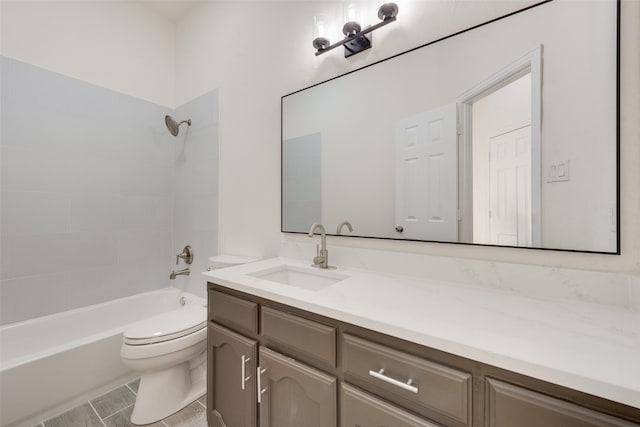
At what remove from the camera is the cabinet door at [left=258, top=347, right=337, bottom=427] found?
33.1 inches

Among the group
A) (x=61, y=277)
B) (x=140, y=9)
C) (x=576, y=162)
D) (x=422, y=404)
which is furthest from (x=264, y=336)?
(x=140, y=9)

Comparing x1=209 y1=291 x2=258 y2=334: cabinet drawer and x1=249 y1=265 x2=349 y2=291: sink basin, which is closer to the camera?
x1=209 y1=291 x2=258 y2=334: cabinet drawer

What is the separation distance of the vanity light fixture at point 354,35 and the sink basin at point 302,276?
116 cm

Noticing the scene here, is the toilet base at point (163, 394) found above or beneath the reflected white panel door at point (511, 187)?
beneath

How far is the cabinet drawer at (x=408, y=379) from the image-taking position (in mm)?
620

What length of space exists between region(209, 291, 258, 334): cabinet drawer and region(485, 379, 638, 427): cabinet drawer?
0.79m

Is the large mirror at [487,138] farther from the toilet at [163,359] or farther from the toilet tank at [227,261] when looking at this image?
the toilet at [163,359]

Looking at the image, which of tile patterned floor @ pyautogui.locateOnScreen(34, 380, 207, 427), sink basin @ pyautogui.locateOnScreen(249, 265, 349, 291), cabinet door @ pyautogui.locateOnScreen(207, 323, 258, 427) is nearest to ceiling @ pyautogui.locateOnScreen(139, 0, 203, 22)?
sink basin @ pyautogui.locateOnScreen(249, 265, 349, 291)

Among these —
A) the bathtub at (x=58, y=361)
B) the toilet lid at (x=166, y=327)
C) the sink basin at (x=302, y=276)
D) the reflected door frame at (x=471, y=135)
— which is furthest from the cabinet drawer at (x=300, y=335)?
the bathtub at (x=58, y=361)

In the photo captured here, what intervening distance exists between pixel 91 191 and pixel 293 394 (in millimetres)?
2144

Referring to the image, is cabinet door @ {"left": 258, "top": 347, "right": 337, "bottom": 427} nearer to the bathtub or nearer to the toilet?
the toilet

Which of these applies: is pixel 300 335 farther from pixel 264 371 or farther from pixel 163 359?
pixel 163 359

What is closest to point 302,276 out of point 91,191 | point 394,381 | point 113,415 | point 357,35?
point 394,381

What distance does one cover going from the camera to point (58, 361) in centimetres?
150
